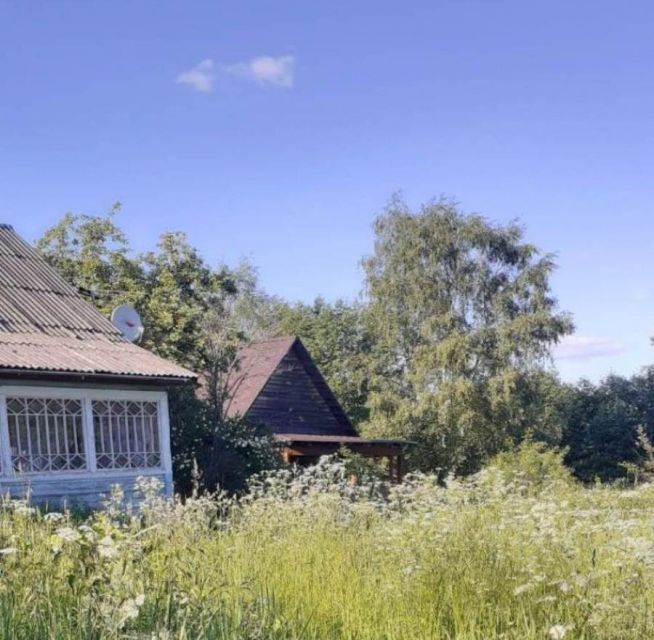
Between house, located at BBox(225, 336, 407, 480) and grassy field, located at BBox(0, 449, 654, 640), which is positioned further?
house, located at BBox(225, 336, 407, 480)

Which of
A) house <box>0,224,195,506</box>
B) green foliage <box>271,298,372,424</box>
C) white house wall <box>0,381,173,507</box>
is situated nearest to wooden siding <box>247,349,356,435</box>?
green foliage <box>271,298,372,424</box>

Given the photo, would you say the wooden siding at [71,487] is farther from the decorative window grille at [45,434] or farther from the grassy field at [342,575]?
the grassy field at [342,575]

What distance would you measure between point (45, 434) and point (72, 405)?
1.86ft

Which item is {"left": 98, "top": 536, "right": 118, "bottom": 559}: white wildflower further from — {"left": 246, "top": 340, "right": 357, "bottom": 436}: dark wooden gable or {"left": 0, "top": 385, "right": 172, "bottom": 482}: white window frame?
{"left": 246, "top": 340, "right": 357, "bottom": 436}: dark wooden gable

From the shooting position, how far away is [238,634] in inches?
130

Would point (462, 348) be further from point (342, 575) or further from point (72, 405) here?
point (342, 575)

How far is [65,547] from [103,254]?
Answer: 15410mm

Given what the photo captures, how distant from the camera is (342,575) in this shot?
4.79 meters

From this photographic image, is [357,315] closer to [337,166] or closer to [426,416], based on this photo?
[426,416]

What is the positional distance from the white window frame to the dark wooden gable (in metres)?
9.72

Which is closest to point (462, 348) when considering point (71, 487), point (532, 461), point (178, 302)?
point (532, 461)

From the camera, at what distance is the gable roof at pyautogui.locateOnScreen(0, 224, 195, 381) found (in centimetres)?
1078

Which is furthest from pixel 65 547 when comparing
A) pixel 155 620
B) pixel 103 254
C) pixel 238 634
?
pixel 103 254

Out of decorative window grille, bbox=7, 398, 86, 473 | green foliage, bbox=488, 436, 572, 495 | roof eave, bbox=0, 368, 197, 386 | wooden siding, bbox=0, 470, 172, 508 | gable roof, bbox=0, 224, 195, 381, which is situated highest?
gable roof, bbox=0, 224, 195, 381
